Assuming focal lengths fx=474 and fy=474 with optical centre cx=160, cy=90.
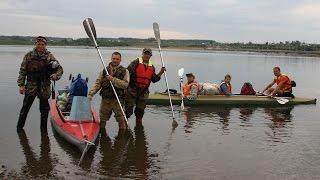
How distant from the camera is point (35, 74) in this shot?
10266 millimetres

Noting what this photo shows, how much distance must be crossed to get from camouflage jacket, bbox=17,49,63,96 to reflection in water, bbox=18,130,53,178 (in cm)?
109

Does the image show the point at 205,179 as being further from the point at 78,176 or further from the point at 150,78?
the point at 150,78

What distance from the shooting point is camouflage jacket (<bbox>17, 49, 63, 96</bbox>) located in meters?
10.2

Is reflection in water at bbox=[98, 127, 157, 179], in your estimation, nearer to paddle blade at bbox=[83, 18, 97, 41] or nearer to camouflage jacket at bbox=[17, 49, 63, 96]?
camouflage jacket at bbox=[17, 49, 63, 96]

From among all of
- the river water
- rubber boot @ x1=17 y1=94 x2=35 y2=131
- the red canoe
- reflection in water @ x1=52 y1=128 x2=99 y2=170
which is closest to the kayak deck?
the river water

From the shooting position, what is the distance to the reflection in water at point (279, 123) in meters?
11.7

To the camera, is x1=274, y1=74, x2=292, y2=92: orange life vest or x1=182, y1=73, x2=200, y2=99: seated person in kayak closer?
x1=182, y1=73, x2=200, y2=99: seated person in kayak

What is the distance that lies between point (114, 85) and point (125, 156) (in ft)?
5.90

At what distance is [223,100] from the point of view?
659 inches

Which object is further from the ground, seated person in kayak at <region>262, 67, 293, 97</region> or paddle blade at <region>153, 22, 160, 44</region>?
paddle blade at <region>153, 22, 160, 44</region>

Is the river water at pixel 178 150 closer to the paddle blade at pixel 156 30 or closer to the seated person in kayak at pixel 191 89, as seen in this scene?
the seated person in kayak at pixel 191 89

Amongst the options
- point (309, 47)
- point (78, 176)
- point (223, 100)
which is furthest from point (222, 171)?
point (309, 47)

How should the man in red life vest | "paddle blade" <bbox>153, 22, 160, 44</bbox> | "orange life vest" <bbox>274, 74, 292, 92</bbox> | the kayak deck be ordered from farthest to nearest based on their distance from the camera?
"orange life vest" <bbox>274, 74, 292, 92</bbox> < the kayak deck < "paddle blade" <bbox>153, 22, 160, 44</bbox> < the man in red life vest

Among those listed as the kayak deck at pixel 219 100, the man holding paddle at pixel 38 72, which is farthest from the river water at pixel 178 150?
the kayak deck at pixel 219 100
